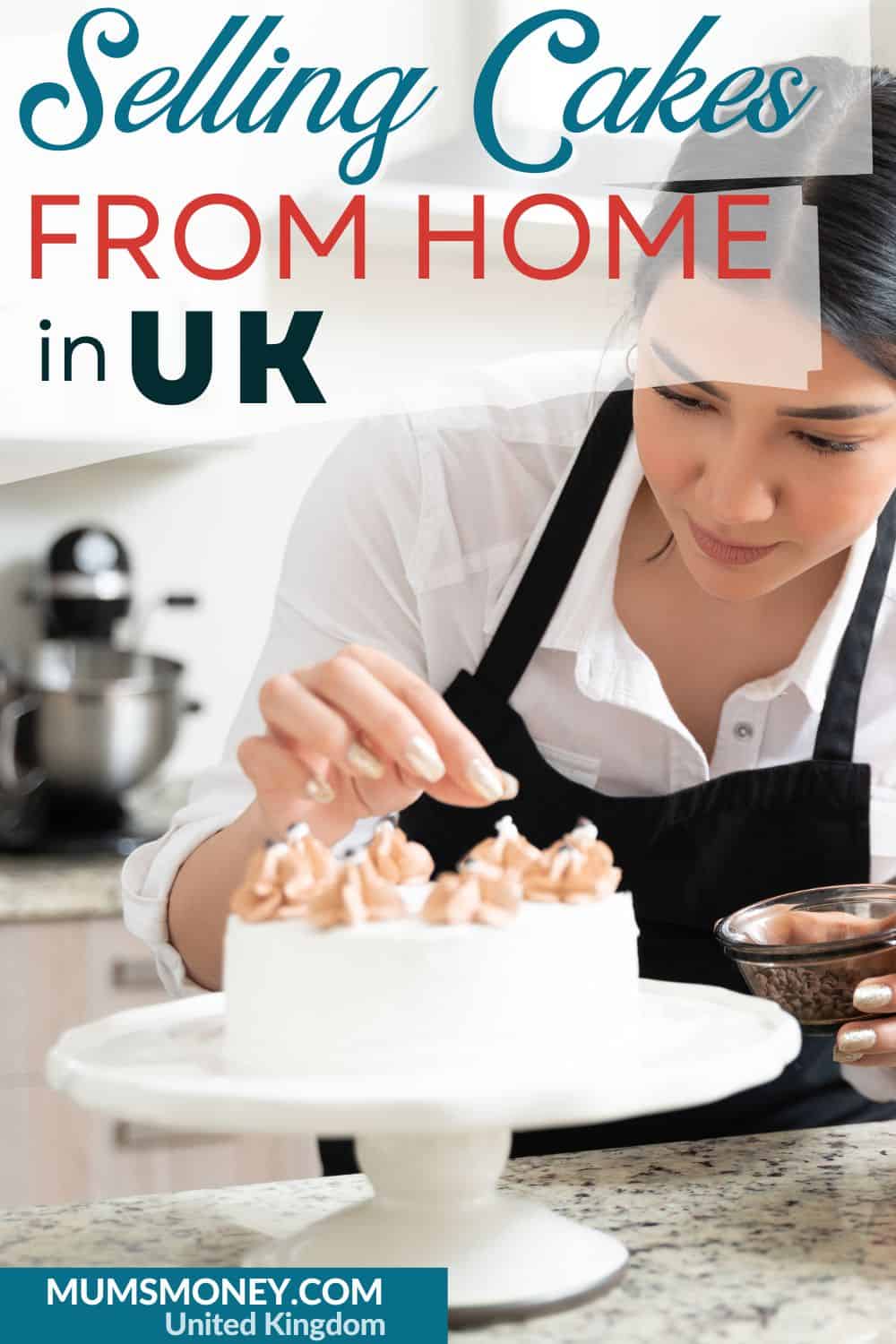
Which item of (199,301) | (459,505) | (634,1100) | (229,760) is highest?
(199,301)

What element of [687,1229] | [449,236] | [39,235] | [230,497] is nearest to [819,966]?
[687,1229]

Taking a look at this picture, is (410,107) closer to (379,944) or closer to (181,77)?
(181,77)

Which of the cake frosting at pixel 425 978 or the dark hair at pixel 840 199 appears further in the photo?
the dark hair at pixel 840 199

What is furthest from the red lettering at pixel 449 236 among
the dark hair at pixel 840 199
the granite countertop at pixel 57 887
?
the granite countertop at pixel 57 887

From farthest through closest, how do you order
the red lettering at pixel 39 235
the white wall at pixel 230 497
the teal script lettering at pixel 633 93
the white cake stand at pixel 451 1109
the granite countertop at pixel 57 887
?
the white wall at pixel 230 497
the red lettering at pixel 39 235
the granite countertop at pixel 57 887
the teal script lettering at pixel 633 93
the white cake stand at pixel 451 1109

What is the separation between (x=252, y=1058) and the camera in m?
0.75

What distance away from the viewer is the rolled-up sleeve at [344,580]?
1.28m

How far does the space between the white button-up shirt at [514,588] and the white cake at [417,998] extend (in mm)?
589

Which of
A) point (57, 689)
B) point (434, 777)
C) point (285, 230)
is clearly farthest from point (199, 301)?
point (434, 777)

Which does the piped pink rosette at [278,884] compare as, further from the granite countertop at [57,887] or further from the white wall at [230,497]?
the white wall at [230,497]

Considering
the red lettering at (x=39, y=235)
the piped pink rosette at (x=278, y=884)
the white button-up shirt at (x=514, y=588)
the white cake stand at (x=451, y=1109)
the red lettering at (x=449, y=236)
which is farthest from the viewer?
the red lettering at (x=39, y=235)

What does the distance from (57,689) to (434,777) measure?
1.66 metres

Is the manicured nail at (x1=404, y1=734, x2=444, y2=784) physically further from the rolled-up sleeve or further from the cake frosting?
the rolled-up sleeve

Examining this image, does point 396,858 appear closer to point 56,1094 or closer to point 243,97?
point 243,97
